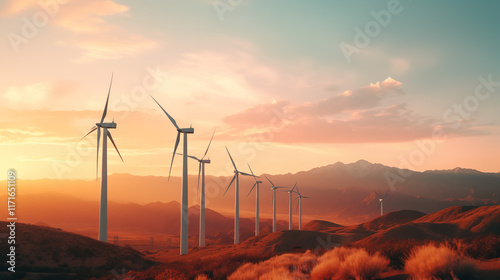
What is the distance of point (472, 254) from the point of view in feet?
76.6

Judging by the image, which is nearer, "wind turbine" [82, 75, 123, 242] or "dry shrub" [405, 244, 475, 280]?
"dry shrub" [405, 244, 475, 280]

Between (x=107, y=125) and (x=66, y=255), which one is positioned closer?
(x=66, y=255)

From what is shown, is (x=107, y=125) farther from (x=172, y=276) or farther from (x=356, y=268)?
(x=356, y=268)

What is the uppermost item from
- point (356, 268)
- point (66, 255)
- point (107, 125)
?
point (107, 125)

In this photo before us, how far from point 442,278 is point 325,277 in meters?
6.06

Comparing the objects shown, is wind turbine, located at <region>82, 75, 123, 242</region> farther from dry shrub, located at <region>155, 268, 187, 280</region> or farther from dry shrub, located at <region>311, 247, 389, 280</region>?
dry shrub, located at <region>311, 247, 389, 280</region>

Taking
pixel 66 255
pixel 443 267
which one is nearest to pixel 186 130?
pixel 66 255

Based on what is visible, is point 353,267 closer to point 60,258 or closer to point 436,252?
point 436,252

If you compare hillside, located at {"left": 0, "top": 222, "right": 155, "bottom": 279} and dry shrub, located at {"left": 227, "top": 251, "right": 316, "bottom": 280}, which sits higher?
dry shrub, located at {"left": 227, "top": 251, "right": 316, "bottom": 280}

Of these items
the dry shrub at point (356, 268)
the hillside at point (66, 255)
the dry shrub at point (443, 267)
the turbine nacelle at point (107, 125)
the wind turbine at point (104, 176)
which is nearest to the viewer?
the dry shrub at point (443, 267)

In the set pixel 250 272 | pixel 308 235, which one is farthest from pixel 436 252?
pixel 308 235

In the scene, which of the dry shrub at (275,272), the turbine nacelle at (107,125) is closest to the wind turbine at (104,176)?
the turbine nacelle at (107,125)

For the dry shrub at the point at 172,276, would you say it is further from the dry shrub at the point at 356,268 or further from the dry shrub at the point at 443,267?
the dry shrub at the point at 443,267

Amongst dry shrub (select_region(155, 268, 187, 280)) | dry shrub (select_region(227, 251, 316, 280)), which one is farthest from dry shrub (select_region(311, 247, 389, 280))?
dry shrub (select_region(155, 268, 187, 280))
